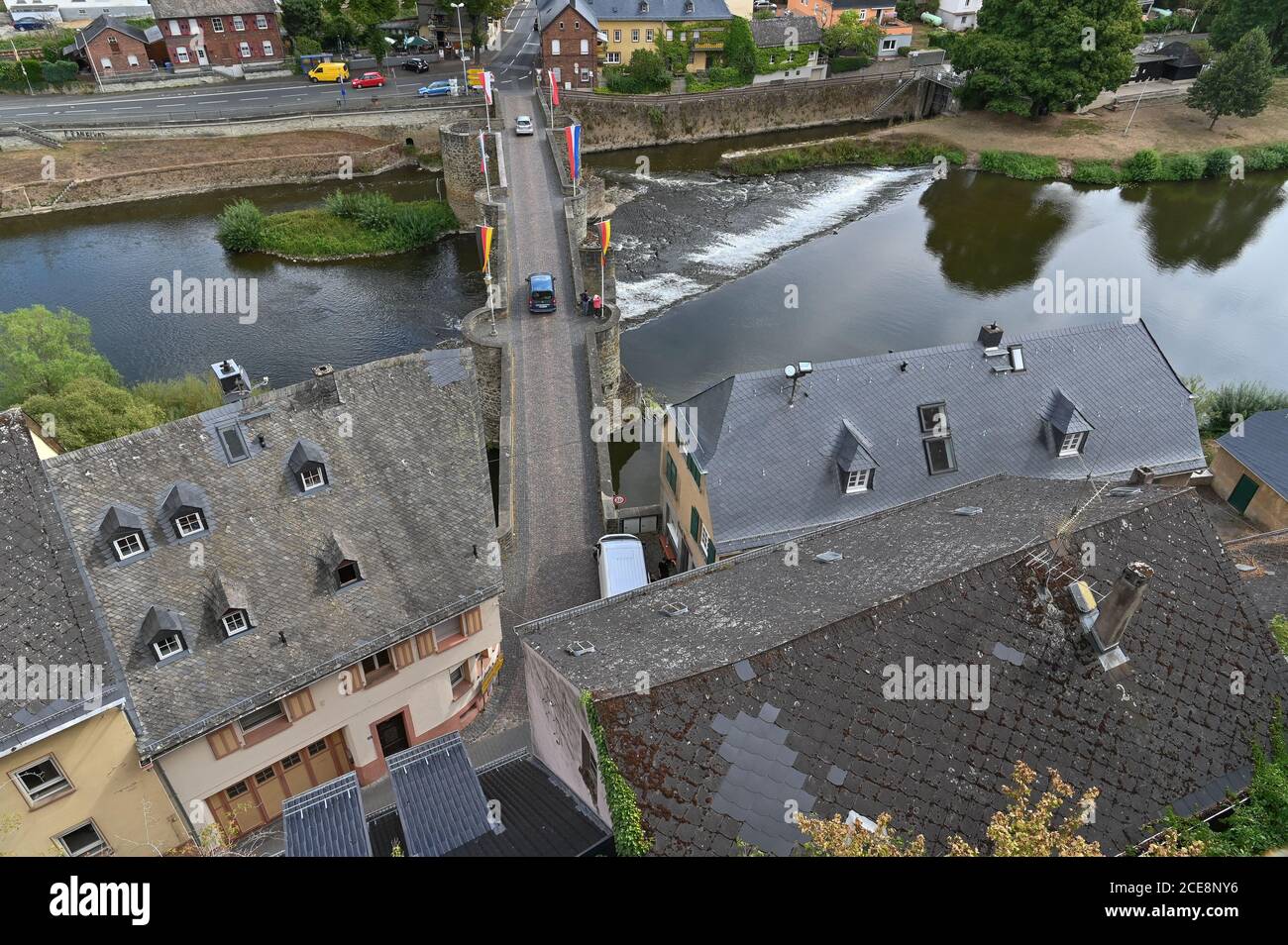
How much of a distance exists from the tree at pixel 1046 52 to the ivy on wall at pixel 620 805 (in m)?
80.3

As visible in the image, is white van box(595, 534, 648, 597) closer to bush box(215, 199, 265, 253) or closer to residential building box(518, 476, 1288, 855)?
residential building box(518, 476, 1288, 855)

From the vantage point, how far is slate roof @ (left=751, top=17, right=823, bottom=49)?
83000 mm

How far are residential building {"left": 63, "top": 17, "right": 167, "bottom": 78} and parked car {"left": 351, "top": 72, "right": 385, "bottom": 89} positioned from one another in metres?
20.2

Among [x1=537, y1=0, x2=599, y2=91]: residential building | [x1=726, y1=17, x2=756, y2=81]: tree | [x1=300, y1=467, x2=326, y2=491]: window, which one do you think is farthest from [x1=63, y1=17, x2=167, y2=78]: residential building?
[x1=300, y1=467, x2=326, y2=491]: window

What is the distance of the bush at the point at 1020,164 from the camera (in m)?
71.2

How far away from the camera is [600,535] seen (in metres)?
29.8

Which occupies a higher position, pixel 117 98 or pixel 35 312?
pixel 117 98

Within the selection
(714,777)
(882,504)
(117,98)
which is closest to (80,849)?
(714,777)

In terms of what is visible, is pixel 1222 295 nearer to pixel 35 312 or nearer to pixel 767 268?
pixel 767 268

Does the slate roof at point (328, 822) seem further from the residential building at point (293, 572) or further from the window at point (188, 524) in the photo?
the window at point (188, 524)

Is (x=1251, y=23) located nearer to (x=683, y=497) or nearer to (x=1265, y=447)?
(x=1265, y=447)

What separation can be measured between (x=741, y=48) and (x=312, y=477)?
7381 cm

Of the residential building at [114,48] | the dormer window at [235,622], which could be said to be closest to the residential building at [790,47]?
the residential building at [114,48]

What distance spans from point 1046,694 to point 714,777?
6.27 meters
